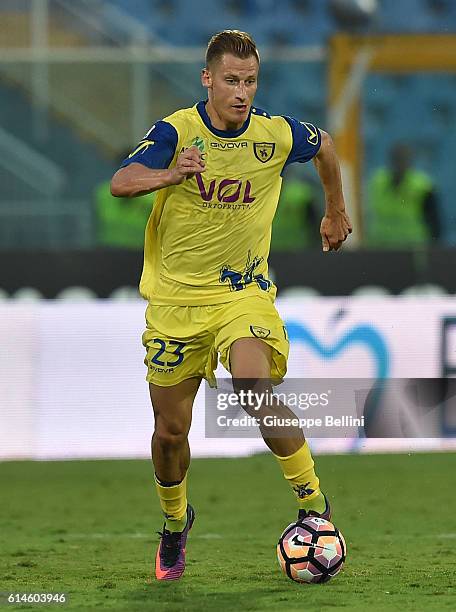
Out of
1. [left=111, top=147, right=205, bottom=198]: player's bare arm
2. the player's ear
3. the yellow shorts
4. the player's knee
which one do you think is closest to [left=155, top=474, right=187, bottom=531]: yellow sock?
the player's knee

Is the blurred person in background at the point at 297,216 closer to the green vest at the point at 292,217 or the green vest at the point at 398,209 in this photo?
the green vest at the point at 292,217

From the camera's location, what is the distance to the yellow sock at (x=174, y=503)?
5.62 metres

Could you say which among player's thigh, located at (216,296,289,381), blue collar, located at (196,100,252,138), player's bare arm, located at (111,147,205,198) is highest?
blue collar, located at (196,100,252,138)

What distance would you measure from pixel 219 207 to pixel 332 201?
0.60m

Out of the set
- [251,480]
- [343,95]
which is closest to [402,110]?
[343,95]

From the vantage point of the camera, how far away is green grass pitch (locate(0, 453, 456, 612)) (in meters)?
5.08

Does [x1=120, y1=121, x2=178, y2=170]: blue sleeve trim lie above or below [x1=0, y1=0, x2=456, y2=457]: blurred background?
below

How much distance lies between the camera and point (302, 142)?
5633mm

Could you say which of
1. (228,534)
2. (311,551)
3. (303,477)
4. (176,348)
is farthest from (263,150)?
(228,534)

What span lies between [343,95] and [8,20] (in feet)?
10.5

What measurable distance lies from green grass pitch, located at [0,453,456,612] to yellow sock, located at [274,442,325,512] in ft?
1.07

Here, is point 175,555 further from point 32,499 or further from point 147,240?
point 32,499

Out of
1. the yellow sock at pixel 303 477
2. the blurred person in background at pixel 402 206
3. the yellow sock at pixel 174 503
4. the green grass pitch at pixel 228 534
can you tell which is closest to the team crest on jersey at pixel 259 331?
the yellow sock at pixel 303 477

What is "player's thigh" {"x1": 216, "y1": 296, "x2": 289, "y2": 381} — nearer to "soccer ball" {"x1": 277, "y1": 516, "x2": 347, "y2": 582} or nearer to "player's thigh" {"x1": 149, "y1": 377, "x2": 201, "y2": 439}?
"player's thigh" {"x1": 149, "y1": 377, "x2": 201, "y2": 439}
